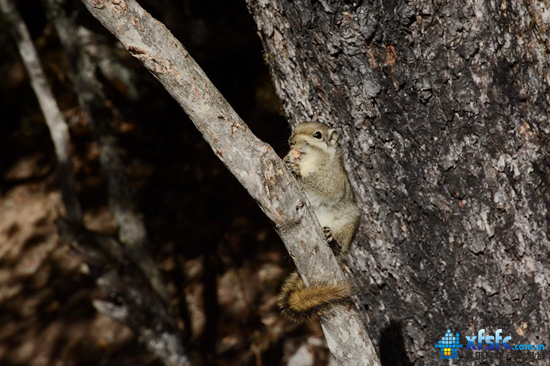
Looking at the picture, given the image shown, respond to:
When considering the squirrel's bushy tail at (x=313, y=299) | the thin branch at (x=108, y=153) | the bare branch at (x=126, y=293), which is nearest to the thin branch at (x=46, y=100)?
the thin branch at (x=108, y=153)

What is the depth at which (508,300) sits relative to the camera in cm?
252

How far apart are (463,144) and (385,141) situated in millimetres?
368

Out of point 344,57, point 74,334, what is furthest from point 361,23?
point 74,334

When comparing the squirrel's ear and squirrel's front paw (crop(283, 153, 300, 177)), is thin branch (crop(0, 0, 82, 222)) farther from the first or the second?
the squirrel's ear

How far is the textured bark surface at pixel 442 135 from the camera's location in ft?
7.63

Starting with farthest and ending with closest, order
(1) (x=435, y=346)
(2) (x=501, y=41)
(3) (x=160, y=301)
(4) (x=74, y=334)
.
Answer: (4) (x=74, y=334) → (3) (x=160, y=301) → (1) (x=435, y=346) → (2) (x=501, y=41)

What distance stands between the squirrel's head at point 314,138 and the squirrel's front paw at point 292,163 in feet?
0.31

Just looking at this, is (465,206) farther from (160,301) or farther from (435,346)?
(160,301)

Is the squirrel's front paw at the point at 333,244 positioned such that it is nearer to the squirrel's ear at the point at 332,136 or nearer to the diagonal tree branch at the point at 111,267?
the squirrel's ear at the point at 332,136

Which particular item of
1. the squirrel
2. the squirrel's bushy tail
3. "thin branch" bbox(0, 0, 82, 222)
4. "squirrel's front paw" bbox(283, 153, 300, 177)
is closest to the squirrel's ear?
the squirrel

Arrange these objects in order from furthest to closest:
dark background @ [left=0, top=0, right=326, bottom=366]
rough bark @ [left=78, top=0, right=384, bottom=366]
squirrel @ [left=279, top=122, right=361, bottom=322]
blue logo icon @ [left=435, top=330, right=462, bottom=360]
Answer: dark background @ [left=0, top=0, right=326, bottom=366] → squirrel @ [left=279, top=122, right=361, bottom=322] → blue logo icon @ [left=435, top=330, right=462, bottom=360] → rough bark @ [left=78, top=0, right=384, bottom=366]

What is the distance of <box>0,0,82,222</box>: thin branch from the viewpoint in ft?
17.4

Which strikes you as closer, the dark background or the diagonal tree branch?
the diagonal tree branch

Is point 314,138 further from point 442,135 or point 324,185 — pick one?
point 442,135
